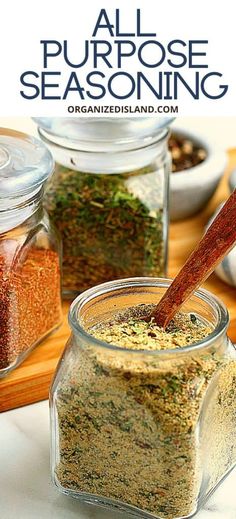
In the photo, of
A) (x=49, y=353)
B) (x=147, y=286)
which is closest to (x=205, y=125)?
(x=49, y=353)

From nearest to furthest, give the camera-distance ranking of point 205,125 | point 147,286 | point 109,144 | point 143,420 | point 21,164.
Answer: point 143,420, point 147,286, point 21,164, point 109,144, point 205,125

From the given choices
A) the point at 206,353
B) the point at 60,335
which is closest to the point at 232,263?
the point at 60,335

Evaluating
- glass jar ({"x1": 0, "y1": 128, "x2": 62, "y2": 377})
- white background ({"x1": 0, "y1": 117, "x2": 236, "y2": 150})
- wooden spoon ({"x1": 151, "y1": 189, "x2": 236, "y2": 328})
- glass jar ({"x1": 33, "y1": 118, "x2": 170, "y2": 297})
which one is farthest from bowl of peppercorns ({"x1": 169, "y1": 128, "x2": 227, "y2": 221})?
wooden spoon ({"x1": 151, "y1": 189, "x2": 236, "y2": 328})

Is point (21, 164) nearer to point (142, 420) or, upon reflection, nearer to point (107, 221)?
point (107, 221)

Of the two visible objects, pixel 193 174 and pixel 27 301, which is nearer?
pixel 27 301

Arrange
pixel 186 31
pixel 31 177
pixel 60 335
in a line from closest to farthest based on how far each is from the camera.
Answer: pixel 31 177 < pixel 60 335 < pixel 186 31

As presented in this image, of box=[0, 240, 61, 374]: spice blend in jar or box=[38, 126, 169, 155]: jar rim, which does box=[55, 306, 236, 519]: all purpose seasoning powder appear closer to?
box=[0, 240, 61, 374]: spice blend in jar

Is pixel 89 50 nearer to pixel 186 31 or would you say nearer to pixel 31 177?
pixel 186 31

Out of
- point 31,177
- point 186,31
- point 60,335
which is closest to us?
point 31,177

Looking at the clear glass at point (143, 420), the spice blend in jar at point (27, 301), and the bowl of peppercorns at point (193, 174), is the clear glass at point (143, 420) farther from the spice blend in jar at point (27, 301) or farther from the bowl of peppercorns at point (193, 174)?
the bowl of peppercorns at point (193, 174)
